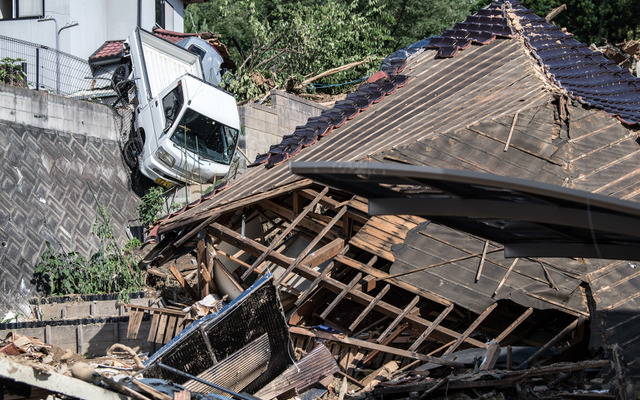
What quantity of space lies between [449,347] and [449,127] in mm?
3669

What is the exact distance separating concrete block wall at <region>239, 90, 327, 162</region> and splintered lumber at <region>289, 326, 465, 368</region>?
1151 centimetres

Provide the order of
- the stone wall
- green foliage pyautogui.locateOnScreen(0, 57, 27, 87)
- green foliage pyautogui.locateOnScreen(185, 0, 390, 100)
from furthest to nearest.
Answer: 1. green foliage pyautogui.locateOnScreen(185, 0, 390, 100)
2. green foliage pyautogui.locateOnScreen(0, 57, 27, 87)
3. the stone wall

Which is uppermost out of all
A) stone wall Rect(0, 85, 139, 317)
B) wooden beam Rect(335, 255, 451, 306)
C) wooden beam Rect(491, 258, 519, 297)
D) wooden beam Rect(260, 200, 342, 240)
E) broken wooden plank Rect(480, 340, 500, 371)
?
wooden beam Rect(491, 258, 519, 297)

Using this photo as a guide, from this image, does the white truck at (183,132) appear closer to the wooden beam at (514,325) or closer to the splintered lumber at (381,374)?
the splintered lumber at (381,374)

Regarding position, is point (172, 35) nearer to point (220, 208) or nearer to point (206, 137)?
point (206, 137)

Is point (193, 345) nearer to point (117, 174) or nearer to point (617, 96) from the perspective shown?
point (617, 96)

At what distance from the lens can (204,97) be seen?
21.2 m

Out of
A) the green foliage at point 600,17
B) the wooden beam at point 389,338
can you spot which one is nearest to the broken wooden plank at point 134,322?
the wooden beam at point 389,338

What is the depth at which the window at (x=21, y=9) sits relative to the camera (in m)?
28.3

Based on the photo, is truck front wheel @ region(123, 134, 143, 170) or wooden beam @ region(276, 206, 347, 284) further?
truck front wheel @ region(123, 134, 143, 170)

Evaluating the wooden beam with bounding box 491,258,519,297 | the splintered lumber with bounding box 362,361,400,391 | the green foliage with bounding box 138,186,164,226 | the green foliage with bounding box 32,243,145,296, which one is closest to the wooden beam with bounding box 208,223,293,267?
the splintered lumber with bounding box 362,361,400,391

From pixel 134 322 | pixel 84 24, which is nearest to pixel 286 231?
pixel 134 322

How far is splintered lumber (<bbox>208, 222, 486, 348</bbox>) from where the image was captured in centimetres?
1159

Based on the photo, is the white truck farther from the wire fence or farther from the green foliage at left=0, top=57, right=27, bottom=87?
the green foliage at left=0, top=57, right=27, bottom=87
